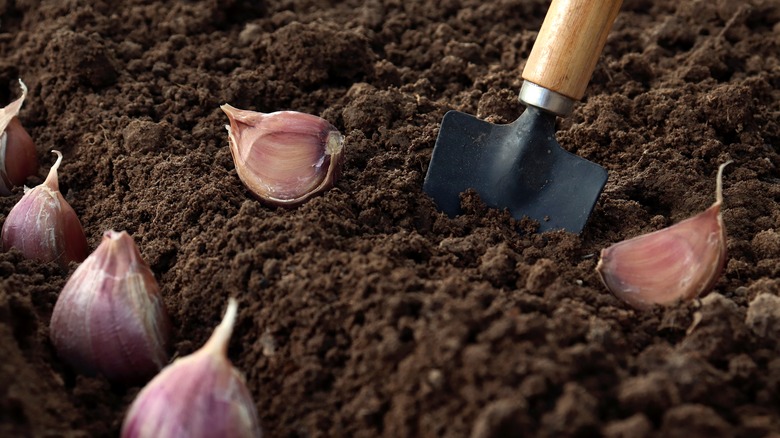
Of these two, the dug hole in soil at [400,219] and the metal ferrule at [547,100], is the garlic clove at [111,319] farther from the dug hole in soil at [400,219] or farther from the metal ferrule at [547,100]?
the metal ferrule at [547,100]

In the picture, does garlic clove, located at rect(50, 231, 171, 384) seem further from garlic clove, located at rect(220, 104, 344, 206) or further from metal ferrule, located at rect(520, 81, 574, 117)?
metal ferrule, located at rect(520, 81, 574, 117)

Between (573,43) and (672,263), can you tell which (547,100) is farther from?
(672,263)

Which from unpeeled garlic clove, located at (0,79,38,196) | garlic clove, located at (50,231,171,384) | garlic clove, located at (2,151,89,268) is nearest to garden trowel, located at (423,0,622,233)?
garlic clove, located at (50,231,171,384)

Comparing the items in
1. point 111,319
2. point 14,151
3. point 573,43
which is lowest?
point 14,151

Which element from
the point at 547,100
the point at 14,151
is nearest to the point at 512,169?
the point at 547,100

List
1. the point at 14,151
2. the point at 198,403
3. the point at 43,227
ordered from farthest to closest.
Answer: the point at 14,151, the point at 43,227, the point at 198,403

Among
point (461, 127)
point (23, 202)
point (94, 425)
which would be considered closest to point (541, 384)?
point (94, 425)

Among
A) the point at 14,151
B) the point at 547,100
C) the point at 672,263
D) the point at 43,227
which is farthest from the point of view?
the point at 14,151
